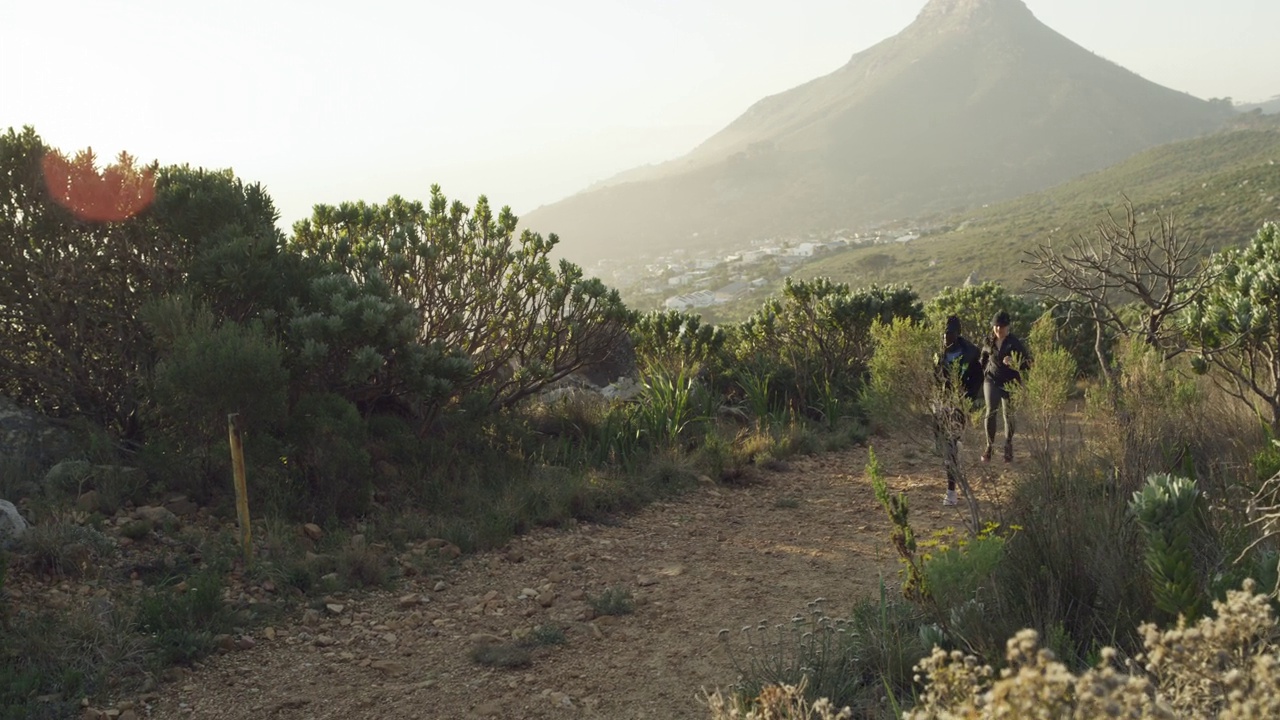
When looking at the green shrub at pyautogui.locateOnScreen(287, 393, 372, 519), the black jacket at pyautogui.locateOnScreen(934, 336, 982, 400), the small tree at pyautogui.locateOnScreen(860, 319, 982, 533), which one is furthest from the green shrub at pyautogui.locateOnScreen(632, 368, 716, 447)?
the green shrub at pyautogui.locateOnScreen(287, 393, 372, 519)

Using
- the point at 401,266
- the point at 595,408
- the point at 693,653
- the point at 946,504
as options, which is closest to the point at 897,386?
the point at 946,504

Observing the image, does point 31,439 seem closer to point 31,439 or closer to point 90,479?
point 31,439

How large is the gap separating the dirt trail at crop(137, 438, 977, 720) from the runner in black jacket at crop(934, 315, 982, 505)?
0.80m

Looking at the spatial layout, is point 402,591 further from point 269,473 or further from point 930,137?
point 930,137

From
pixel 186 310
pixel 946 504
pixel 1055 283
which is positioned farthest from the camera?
pixel 1055 283

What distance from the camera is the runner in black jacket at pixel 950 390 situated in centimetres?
568

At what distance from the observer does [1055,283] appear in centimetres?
823

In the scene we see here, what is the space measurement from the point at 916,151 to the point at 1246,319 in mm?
145599

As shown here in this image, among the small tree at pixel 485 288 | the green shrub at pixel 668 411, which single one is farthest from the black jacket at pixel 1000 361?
the small tree at pixel 485 288

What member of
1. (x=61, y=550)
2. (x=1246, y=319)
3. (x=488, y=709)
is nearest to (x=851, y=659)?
(x=488, y=709)

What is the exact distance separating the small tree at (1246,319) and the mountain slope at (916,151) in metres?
113

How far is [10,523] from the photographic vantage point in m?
5.38

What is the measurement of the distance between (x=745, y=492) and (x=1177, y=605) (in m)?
5.42

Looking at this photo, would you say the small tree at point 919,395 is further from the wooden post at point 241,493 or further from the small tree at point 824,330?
the small tree at point 824,330
